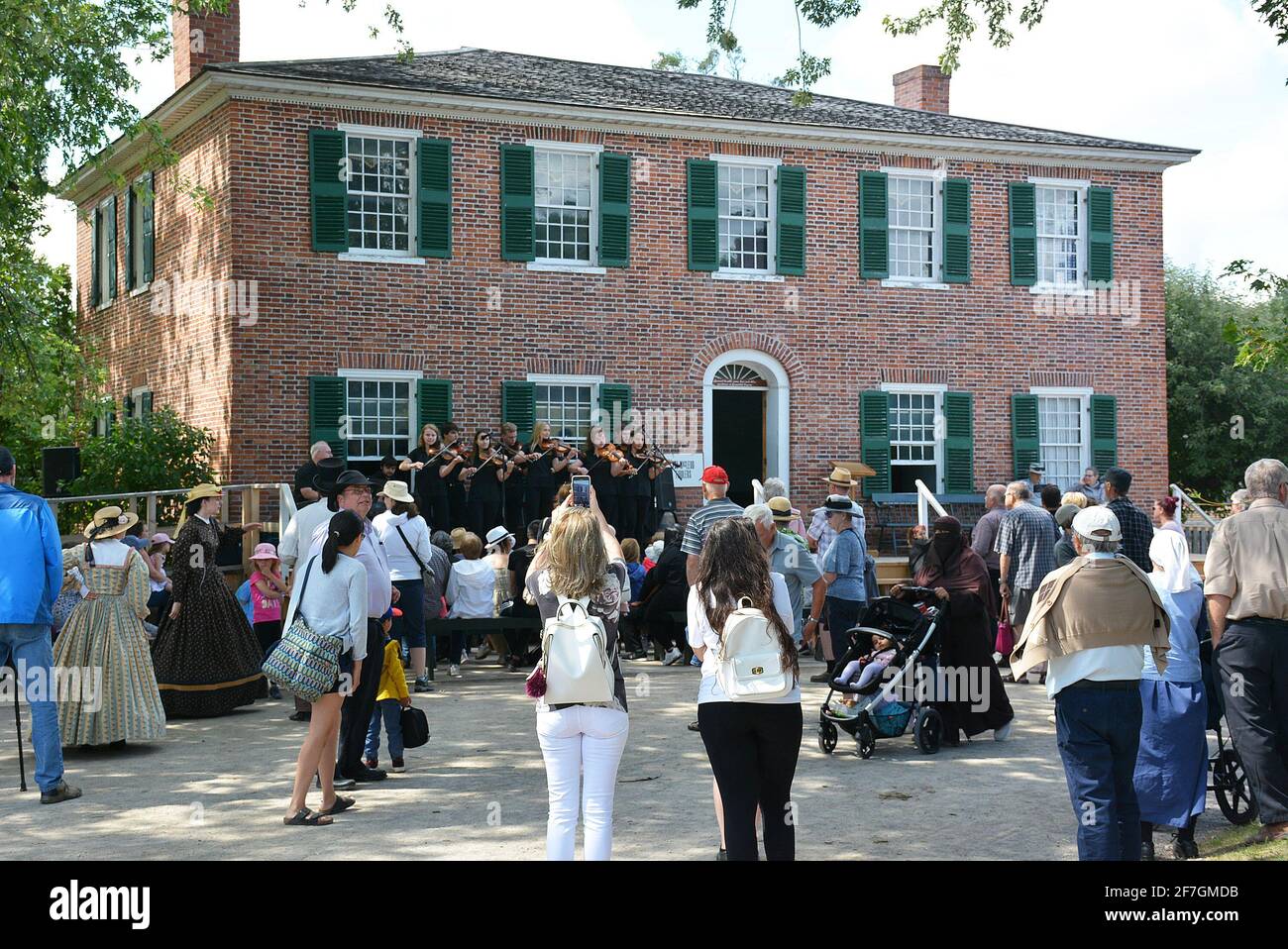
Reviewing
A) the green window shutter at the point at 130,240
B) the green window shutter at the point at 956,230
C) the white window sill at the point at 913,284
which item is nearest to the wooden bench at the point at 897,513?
the white window sill at the point at 913,284

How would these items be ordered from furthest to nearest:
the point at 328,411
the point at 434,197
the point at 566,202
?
the point at 566,202 < the point at 434,197 < the point at 328,411

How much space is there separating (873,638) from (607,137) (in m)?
13.1

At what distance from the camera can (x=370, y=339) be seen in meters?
20.2

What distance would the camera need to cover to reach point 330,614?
8258mm

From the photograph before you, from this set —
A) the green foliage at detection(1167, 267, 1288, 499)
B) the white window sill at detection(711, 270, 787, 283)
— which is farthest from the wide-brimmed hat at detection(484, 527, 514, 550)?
the green foliage at detection(1167, 267, 1288, 499)

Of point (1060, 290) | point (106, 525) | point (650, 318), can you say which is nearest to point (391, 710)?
point (106, 525)

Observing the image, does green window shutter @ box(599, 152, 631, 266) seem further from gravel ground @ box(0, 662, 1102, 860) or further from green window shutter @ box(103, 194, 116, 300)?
gravel ground @ box(0, 662, 1102, 860)

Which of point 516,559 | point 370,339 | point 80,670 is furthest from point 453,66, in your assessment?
point 80,670

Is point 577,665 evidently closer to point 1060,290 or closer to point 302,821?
point 302,821

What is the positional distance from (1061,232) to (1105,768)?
19.9m

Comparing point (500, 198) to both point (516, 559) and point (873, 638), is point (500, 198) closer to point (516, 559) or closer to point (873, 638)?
point (516, 559)

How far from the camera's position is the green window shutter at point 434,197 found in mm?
20594

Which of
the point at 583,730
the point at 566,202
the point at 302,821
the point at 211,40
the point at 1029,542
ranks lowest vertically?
the point at 302,821

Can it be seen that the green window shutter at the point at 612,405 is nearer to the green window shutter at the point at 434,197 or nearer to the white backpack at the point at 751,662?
the green window shutter at the point at 434,197
